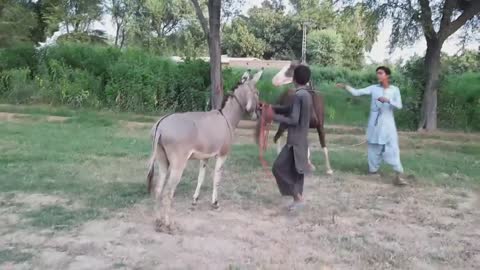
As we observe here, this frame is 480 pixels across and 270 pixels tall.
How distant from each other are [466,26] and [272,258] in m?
13.2

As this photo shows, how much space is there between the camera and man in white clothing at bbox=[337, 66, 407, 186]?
7863 mm

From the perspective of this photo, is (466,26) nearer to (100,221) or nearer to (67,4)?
(100,221)

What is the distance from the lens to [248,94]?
21.0ft

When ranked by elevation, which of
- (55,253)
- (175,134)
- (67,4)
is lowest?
(55,253)

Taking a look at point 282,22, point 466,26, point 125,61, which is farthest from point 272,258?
point 282,22

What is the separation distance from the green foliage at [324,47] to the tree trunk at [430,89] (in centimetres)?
3054

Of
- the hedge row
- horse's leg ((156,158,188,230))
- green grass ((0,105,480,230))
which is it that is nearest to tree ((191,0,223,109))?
the hedge row

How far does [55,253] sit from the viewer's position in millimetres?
4750

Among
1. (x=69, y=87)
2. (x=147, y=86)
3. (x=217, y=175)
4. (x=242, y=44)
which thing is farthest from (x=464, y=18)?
(x=242, y=44)

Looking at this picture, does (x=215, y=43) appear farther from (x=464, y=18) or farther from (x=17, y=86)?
(x=17, y=86)

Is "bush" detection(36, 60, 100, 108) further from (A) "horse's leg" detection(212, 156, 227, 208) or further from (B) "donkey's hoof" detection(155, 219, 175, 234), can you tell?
(B) "donkey's hoof" detection(155, 219, 175, 234)

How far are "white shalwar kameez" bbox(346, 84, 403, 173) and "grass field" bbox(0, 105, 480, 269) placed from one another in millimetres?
452

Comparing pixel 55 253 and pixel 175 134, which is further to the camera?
pixel 175 134

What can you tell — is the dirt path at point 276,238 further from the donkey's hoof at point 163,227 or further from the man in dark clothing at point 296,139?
the man in dark clothing at point 296,139
